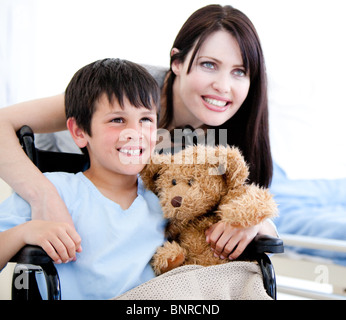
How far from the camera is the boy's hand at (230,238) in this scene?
2.78ft

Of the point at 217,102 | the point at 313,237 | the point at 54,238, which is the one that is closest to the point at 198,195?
the point at 54,238

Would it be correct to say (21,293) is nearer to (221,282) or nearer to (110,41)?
(221,282)

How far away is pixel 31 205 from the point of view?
2.78ft

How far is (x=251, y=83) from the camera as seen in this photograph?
128 cm

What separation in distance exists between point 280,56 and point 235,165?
1.03m

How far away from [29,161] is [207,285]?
0.51m

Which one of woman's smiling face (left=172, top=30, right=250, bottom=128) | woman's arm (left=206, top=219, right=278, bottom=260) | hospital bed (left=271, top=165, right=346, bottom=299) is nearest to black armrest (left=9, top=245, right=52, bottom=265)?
woman's arm (left=206, top=219, right=278, bottom=260)

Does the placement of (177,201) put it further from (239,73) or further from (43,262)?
(239,73)

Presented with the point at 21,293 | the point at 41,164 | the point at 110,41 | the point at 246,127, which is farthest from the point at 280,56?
the point at 21,293

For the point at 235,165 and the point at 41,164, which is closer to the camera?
the point at 235,165

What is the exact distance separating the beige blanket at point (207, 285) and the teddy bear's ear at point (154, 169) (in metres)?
0.25

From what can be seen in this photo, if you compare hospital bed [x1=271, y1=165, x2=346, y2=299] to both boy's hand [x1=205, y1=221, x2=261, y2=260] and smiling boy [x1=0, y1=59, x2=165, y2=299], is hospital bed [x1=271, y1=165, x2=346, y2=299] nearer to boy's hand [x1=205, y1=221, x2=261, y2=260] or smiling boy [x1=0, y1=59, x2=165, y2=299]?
boy's hand [x1=205, y1=221, x2=261, y2=260]

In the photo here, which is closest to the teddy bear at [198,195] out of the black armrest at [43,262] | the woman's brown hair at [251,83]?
the black armrest at [43,262]
